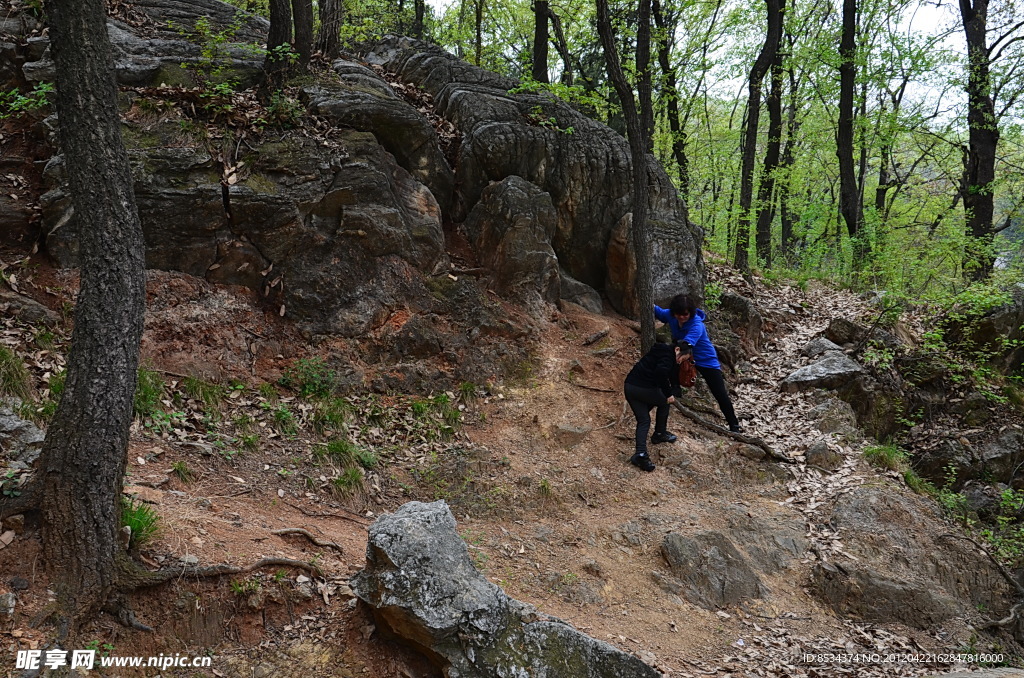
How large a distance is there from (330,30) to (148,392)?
26.7 ft

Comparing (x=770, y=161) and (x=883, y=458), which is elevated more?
(x=770, y=161)

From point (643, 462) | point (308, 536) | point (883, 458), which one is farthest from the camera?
point (883, 458)

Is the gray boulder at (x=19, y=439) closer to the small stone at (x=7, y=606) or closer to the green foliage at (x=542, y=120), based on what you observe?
the small stone at (x=7, y=606)

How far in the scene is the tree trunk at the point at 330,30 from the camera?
36.3 feet

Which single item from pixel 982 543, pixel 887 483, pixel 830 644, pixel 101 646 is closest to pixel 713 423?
pixel 887 483

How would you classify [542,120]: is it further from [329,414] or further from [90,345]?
[90,345]

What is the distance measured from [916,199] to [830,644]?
26246 mm

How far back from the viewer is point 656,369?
7973mm

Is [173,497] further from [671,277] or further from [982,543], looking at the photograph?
[982,543]

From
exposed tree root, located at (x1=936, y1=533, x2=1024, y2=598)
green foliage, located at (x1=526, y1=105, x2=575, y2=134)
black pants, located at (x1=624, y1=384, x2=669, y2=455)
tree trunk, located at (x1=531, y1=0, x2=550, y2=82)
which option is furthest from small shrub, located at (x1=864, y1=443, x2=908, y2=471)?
tree trunk, located at (x1=531, y1=0, x2=550, y2=82)

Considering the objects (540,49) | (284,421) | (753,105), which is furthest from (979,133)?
(284,421)

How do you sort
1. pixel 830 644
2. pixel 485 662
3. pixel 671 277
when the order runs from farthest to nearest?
pixel 671 277 < pixel 830 644 < pixel 485 662

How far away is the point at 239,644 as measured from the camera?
4.00 meters

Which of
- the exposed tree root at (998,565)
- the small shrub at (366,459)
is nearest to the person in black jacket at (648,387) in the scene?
the small shrub at (366,459)
